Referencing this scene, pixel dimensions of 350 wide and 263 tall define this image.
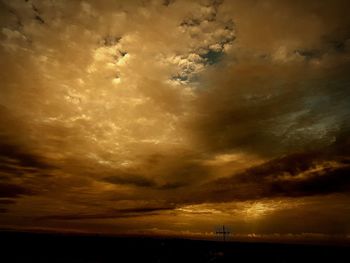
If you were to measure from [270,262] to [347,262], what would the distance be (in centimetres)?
1546

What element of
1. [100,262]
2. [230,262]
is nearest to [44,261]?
[100,262]

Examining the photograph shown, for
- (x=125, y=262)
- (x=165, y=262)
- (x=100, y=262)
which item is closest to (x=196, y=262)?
(x=165, y=262)

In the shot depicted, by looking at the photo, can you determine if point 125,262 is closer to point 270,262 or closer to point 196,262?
point 196,262

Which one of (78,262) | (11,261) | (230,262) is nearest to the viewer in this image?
(11,261)

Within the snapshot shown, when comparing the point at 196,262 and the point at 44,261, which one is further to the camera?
the point at 196,262

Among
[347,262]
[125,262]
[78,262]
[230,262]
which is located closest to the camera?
[78,262]

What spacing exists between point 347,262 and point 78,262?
4964 centimetres

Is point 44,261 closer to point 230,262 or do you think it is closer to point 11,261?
point 11,261

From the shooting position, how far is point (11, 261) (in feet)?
125

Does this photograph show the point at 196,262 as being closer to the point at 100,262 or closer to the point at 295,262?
the point at 100,262

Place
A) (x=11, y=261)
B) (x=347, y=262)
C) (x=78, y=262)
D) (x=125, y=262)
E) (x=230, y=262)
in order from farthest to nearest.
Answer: (x=347, y=262) → (x=230, y=262) → (x=125, y=262) → (x=78, y=262) → (x=11, y=261)

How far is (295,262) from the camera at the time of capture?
52.7 metres

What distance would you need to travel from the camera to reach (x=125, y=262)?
148ft

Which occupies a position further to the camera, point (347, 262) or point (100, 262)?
point (347, 262)
